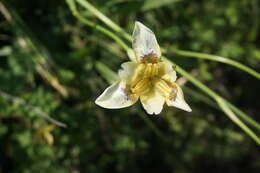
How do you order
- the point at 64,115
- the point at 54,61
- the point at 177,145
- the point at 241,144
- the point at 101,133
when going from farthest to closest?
the point at 241,144, the point at 177,145, the point at 101,133, the point at 54,61, the point at 64,115

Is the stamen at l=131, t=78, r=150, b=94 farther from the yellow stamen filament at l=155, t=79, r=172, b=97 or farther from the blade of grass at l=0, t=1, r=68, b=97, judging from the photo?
the blade of grass at l=0, t=1, r=68, b=97

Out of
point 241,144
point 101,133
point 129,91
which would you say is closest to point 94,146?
point 101,133

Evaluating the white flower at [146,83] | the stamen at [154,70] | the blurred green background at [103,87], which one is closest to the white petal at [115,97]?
the white flower at [146,83]

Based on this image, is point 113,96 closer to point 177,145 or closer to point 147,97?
point 147,97

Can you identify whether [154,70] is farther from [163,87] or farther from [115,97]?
[115,97]

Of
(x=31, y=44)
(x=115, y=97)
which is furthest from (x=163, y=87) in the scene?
(x=31, y=44)

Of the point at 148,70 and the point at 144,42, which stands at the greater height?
the point at 144,42

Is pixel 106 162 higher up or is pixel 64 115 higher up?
pixel 64 115
